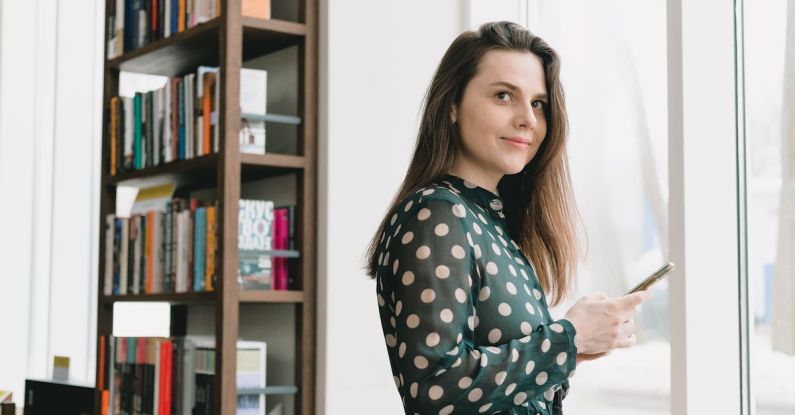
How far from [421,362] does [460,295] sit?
10cm

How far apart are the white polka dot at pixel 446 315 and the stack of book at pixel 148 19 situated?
2048 millimetres

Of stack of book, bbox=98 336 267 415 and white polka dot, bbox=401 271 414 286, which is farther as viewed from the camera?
stack of book, bbox=98 336 267 415

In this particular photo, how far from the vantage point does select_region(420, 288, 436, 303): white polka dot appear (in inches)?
53.5

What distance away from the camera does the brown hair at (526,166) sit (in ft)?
5.16

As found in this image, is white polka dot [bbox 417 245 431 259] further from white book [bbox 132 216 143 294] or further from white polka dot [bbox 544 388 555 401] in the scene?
white book [bbox 132 216 143 294]

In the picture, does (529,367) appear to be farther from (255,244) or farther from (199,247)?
(199,247)

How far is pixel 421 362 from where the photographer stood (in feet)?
4.42

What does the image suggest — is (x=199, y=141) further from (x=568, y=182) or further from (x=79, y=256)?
(x=79, y=256)

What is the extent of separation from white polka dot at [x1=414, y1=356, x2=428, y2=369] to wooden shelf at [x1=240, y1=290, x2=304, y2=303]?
1765 mm

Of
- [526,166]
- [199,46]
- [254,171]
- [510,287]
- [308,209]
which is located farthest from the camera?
[199,46]

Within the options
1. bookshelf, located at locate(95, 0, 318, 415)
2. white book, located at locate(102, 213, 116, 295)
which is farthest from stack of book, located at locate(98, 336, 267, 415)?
white book, located at locate(102, 213, 116, 295)

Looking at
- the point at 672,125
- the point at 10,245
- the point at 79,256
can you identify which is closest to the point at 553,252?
the point at 672,125

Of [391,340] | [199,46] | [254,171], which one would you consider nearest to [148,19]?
[199,46]

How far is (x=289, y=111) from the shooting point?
328 centimetres
